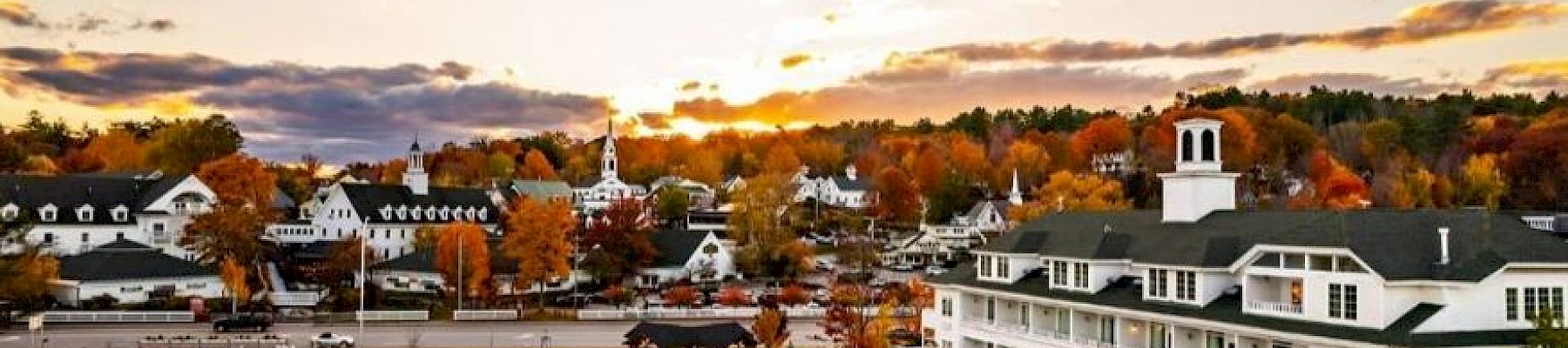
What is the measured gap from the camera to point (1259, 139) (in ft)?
422

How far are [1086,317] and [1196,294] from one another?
623 centimetres

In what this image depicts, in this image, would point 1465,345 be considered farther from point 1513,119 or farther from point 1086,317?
point 1513,119

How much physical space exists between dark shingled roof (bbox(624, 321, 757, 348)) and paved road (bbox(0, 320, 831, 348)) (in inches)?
358

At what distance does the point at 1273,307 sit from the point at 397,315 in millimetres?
46362

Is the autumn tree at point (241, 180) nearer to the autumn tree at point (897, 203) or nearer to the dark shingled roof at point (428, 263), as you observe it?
the dark shingled roof at point (428, 263)

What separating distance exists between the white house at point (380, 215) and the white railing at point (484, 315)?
20048 millimetres

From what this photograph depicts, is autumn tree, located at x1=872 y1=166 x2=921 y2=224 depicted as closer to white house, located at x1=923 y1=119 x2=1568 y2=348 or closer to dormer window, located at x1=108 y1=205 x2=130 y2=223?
dormer window, located at x1=108 y1=205 x2=130 y2=223

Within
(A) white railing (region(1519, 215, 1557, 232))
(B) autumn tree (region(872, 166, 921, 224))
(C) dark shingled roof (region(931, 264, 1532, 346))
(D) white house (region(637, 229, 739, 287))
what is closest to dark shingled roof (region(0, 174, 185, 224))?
(D) white house (region(637, 229, 739, 287))

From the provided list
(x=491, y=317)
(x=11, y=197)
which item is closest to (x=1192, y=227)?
(x=491, y=317)

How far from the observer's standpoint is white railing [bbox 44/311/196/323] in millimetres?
60250

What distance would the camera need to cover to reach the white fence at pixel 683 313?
217 feet

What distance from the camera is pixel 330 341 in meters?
52.2

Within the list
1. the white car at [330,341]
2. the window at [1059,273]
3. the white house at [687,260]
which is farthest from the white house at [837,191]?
the window at [1059,273]

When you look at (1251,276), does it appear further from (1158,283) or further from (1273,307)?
(1158,283)
